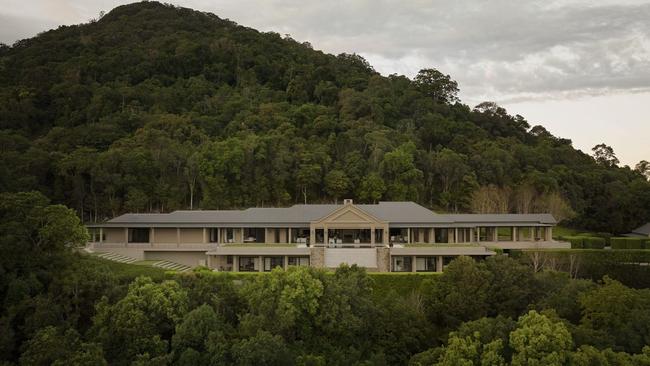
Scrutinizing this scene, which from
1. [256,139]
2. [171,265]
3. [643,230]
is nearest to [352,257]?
[171,265]

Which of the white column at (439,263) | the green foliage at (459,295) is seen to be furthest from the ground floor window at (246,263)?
the green foliage at (459,295)

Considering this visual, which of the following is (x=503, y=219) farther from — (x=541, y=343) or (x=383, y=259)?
(x=541, y=343)

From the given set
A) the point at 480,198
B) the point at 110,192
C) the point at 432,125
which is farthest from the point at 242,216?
the point at 432,125

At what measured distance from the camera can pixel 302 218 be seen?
128ft

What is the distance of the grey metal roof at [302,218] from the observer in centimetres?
3875

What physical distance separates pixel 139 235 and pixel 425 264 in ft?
66.0

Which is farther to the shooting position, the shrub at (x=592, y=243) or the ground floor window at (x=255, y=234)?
the shrub at (x=592, y=243)

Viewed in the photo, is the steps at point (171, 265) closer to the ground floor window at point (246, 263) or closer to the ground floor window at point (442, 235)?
the ground floor window at point (246, 263)

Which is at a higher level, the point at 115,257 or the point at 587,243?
the point at 587,243

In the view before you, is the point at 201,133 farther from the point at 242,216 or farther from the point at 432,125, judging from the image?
the point at 432,125

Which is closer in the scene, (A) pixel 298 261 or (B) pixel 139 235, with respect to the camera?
(A) pixel 298 261

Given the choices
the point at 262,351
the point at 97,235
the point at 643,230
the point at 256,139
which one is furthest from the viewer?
the point at 256,139

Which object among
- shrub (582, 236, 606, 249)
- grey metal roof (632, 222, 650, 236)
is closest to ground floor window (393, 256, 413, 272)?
shrub (582, 236, 606, 249)

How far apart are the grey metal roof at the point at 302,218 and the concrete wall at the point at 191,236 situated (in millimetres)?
875
